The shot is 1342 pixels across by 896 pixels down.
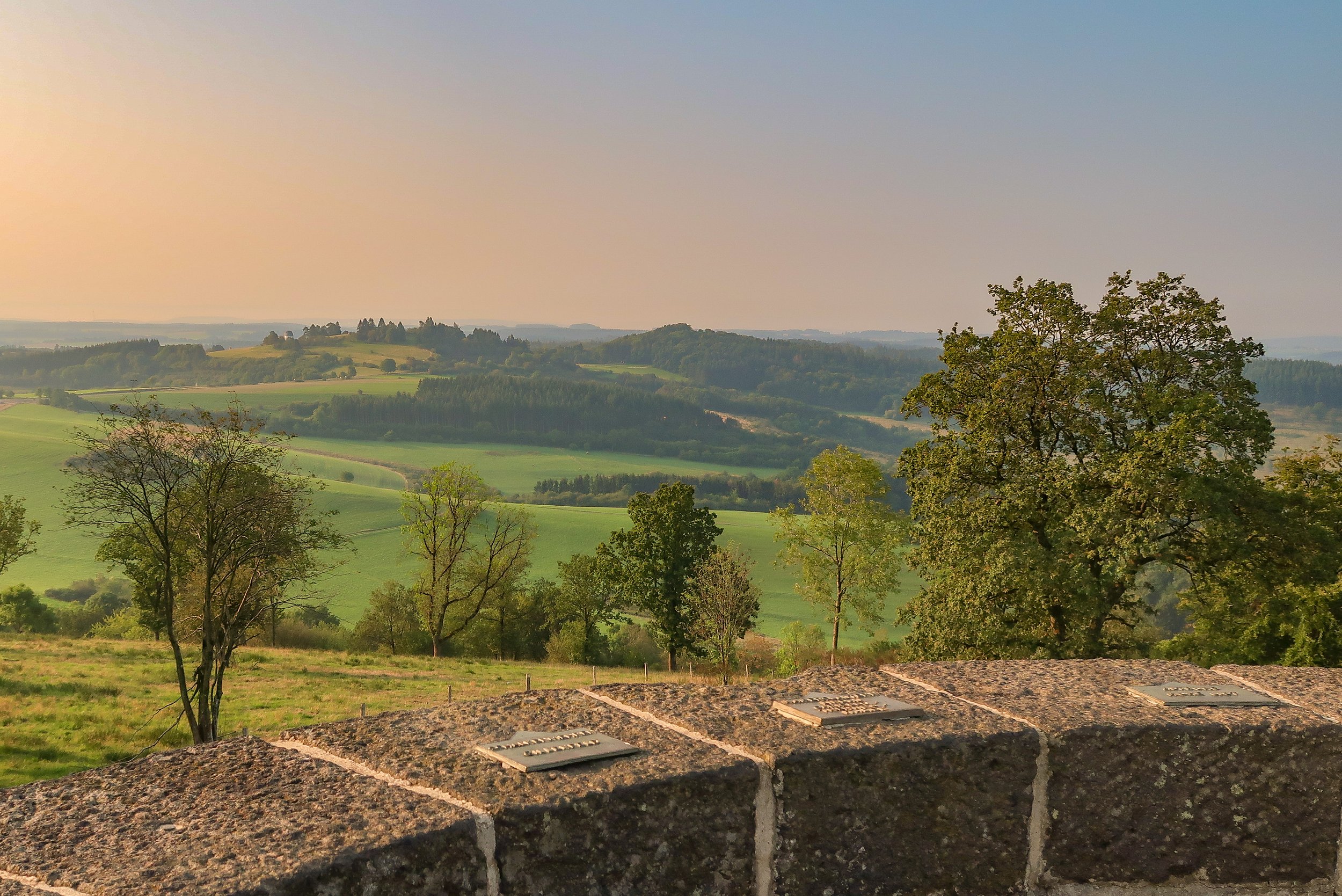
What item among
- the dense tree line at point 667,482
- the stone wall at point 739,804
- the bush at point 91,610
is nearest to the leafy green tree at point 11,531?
the bush at point 91,610

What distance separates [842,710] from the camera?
3012 mm

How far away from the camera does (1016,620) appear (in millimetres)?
21594

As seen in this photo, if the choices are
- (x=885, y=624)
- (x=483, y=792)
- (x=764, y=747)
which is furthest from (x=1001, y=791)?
(x=885, y=624)

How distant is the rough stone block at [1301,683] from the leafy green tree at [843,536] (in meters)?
38.2

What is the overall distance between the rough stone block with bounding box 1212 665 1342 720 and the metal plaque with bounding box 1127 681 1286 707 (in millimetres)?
117

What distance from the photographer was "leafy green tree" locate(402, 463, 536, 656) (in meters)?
52.7

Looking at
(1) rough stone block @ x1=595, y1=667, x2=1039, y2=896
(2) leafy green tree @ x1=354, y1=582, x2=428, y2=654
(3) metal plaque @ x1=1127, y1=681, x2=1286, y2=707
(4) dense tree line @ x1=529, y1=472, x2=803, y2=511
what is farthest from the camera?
(4) dense tree line @ x1=529, y1=472, x2=803, y2=511

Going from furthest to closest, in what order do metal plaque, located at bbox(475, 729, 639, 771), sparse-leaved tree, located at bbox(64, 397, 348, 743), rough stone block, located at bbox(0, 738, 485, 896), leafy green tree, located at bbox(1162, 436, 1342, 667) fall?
1. sparse-leaved tree, located at bbox(64, 397, 348, 743)
2. leafy green tree, located at bbox(1162, 436, 1342, 667)
3. metal plaque, located at bbox(475, 729, 639, 771)
4. rough stone block, located at bbox(0, 738, 485, 896)

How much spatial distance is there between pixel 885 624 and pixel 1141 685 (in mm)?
76440

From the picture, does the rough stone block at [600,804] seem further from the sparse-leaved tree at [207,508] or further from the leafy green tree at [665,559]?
the leafy green tree at [665,559]

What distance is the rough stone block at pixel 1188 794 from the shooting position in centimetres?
295

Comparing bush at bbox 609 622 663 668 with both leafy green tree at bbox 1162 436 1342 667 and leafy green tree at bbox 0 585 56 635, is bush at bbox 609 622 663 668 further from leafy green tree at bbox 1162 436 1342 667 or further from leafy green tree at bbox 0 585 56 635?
leafy green tree at bbox 1162 436 1342 667

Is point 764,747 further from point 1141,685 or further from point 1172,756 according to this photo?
point 1141,685

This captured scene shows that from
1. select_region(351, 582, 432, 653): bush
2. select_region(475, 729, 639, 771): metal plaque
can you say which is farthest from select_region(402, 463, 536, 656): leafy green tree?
select_region(475, 729, 639, 771): metal plaque
